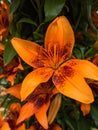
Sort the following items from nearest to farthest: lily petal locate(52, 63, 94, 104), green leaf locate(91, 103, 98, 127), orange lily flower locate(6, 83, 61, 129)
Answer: lily petal locate(52, 63, 94, 104) < orange lily flower locate(6, 83, 61, 129) < green leaf locate(91, 103, 98, 127)

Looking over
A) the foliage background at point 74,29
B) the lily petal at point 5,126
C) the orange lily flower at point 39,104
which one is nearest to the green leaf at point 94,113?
the foliage background at point 74,29

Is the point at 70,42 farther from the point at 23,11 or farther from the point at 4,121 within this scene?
the point at 4,121

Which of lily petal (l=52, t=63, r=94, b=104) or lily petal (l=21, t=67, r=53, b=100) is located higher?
lily petal (l=21, t=67, r=53, b=100)

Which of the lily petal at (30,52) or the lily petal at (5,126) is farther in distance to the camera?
the lily petal at (5,126)

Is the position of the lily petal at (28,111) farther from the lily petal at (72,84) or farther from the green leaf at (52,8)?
the green leaf at (52,8)

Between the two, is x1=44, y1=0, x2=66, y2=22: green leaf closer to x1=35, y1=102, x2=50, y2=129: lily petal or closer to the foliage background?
the foliage background

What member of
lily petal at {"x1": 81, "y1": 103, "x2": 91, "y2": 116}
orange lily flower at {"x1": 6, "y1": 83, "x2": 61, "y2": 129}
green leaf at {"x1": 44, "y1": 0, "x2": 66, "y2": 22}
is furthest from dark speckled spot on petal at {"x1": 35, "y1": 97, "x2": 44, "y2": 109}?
green leaf at {"x1": 44, "y1": 0, "x2": 66, "y2": 22}

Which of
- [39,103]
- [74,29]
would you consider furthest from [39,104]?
[74,29]
